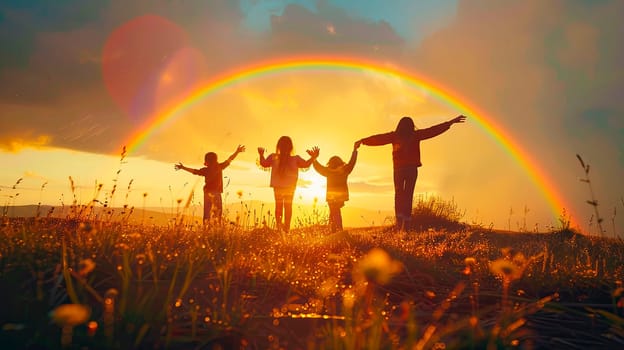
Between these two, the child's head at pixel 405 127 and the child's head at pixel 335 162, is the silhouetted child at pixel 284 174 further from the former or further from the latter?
the child's head at pixel 405 127

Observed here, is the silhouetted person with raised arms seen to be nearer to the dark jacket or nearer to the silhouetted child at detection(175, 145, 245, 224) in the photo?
the dark jacket

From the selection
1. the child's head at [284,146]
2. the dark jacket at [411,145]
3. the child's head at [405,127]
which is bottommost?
the child's head at [284,146]

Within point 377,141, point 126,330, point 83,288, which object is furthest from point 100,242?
point 377,141

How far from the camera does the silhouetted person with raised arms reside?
1293 centimetres

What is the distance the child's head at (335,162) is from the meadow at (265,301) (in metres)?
6.85

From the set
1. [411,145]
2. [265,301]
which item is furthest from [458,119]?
[265,301]

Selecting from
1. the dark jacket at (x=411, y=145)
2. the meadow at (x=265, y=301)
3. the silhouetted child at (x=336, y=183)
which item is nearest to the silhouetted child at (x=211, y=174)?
the silhouetted child at (x=336, y=183)

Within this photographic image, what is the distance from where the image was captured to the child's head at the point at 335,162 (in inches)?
503

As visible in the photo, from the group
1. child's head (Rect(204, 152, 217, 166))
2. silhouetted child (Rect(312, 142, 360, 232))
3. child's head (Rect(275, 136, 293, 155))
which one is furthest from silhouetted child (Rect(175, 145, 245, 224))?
silhouetted child (Rect(312, 142, 360, 232))

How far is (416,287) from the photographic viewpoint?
14.7 feet

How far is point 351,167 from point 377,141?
147 cm

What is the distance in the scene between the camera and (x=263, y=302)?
11.4 ft

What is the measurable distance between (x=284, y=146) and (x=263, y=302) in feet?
27.7

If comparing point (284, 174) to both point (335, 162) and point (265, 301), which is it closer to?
point (335, 162)
